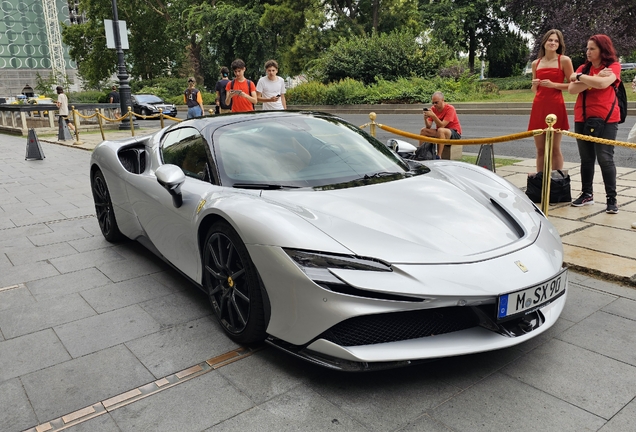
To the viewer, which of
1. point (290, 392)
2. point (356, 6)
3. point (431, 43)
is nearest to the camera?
point (290, 392)

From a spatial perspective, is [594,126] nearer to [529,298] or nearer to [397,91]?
[529,298]

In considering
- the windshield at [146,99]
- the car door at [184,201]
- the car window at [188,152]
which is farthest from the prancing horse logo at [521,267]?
the windshield at [146,99]

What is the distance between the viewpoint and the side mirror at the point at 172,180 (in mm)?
3357

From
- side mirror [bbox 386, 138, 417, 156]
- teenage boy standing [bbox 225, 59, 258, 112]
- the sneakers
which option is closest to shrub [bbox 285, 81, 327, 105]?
teenage boy standing [bbox 225, 59, 258, 112]

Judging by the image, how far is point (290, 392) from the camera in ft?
8.31

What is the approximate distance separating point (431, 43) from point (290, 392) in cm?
2772

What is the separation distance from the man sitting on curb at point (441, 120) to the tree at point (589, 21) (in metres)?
21.7

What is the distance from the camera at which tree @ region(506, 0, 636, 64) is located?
A: 25797 mm

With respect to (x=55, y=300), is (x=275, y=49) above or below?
above

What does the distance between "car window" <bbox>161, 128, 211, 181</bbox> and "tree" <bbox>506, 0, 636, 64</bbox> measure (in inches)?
1039

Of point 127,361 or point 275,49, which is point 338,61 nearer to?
point 275,49

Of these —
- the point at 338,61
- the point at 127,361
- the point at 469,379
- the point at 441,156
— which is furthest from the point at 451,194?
the point at 338,61

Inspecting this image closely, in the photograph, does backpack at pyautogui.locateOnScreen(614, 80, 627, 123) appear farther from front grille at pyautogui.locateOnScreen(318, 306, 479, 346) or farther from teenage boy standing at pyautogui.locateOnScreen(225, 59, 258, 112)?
teenage boy standing at pyautogui.locateOnScreen(225, 59, 258, 112)

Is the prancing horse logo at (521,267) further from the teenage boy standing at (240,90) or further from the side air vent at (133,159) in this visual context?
the teenage boy standing at (240,90)
